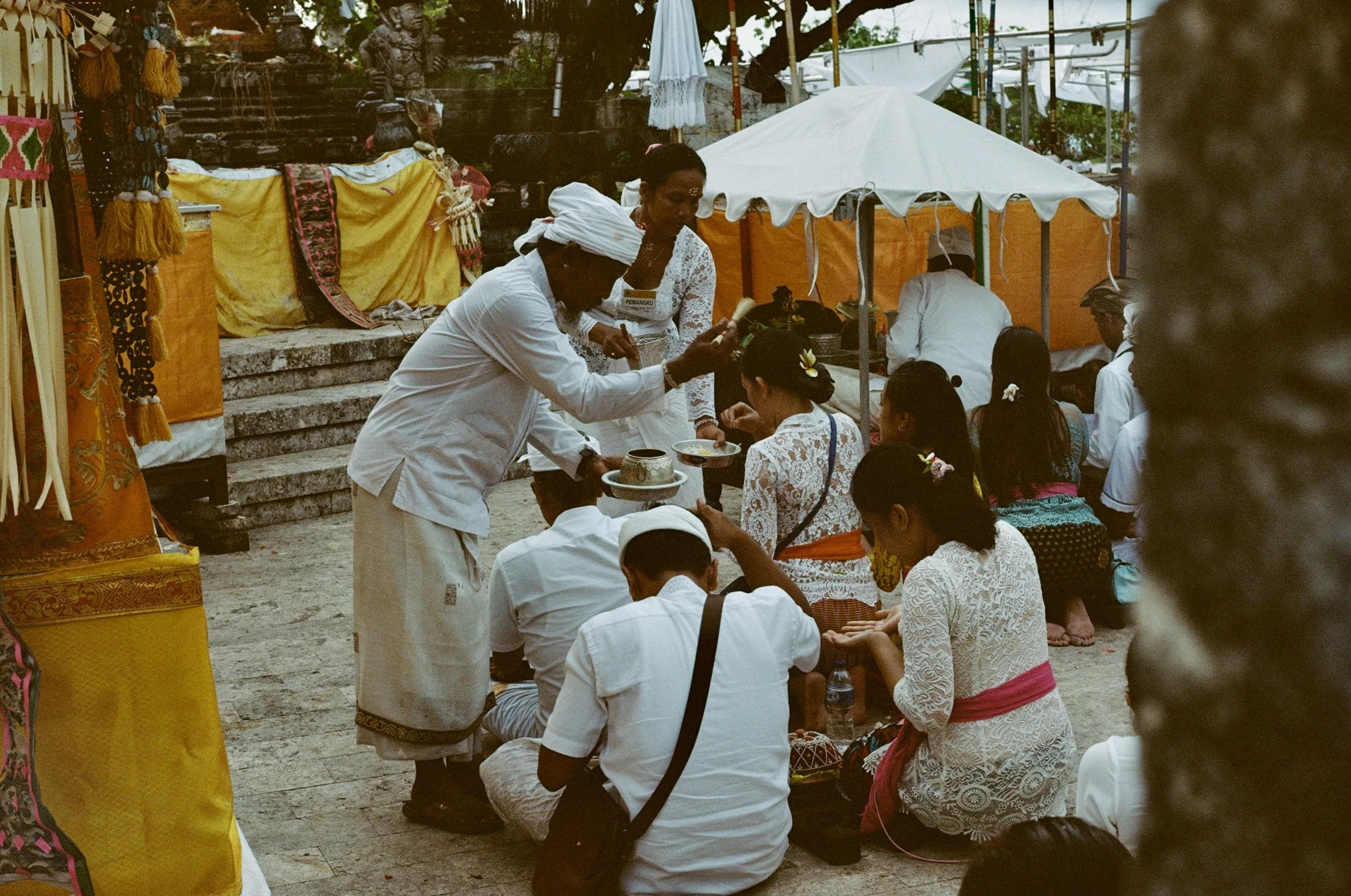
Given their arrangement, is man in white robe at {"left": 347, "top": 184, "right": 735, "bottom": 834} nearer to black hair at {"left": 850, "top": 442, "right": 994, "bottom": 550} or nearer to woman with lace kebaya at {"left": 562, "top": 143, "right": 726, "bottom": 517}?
black hair at {"left": 850, "top": 442, "right": 994, "bottom": 550}

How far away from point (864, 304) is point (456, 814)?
3.77 m

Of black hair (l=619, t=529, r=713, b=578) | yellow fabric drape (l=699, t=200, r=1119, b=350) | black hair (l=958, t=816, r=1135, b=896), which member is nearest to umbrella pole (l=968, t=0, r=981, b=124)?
yellow fabric drape (l=699, t=200, r=1119, b=350)

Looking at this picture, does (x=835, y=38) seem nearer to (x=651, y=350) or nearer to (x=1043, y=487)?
(x=1043, y=487)

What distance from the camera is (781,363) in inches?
183

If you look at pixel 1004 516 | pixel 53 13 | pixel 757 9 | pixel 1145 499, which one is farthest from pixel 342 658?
pixel 757 9

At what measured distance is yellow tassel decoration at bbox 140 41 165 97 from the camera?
10.2ft

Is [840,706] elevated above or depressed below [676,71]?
below

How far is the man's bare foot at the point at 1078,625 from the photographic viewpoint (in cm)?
549

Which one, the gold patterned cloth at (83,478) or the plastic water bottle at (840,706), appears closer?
the gold patterned cloth at (83,478)

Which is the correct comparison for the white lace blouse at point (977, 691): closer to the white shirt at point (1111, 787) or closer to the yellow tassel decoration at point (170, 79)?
the white shirt at point (1111, 787)

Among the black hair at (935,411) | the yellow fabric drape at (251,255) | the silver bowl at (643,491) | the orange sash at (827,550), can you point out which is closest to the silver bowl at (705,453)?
the orange sash at (827,550)

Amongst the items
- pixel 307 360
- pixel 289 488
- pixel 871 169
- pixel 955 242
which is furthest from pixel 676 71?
pixel 289 488

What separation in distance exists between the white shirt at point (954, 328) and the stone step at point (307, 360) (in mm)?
3898

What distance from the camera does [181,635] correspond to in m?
3.11
